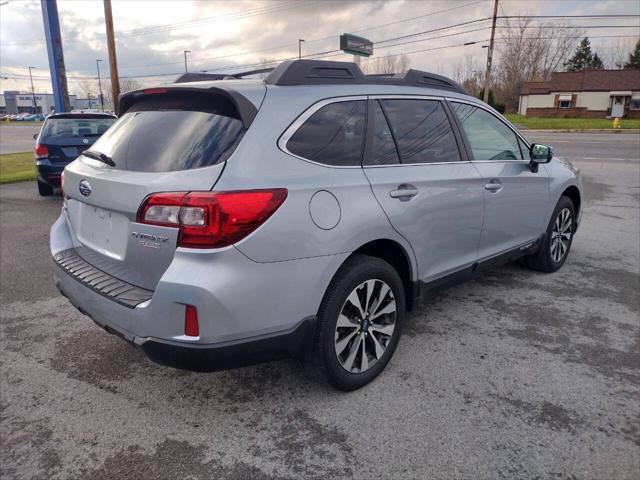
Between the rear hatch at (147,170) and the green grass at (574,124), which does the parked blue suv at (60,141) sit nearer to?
the rear hatch at (147,170)

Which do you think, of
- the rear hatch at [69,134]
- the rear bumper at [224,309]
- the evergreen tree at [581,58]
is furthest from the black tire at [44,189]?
the evergreen tree at [581,58]

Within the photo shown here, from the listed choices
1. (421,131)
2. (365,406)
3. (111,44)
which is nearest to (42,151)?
(421,131)

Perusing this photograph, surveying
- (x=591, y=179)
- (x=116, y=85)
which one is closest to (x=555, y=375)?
(x=591, y=179)

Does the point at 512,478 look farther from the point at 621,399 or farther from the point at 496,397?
the point at 621,399

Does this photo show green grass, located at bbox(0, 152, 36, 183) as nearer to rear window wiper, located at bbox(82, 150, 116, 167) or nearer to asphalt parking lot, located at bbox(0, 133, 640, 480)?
asphalt parking lot, located at bbox(0, 133, 640, 480)

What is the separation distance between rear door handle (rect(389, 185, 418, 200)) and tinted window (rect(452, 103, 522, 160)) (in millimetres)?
980

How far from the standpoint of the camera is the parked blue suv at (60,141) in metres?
8.80

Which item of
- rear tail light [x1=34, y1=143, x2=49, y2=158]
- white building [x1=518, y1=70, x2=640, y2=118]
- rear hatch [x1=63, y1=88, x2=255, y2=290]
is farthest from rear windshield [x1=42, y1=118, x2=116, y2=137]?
white building [x1=518, y1=70, x2=640, y2=118]

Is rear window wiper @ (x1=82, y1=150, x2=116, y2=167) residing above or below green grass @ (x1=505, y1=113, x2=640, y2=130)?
above

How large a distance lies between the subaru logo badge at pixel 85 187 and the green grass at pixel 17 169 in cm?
1082

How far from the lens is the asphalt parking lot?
2.34 m

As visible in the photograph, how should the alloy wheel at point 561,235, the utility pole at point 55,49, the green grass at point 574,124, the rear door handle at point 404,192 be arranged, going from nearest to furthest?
1. the rear door handle at point 404,192
2. the alloy wheel at point 561,235
3. the utility pole at point 55,49
4. the green grass at point 574,124

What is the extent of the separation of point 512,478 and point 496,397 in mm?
669

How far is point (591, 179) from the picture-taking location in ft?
38.9
